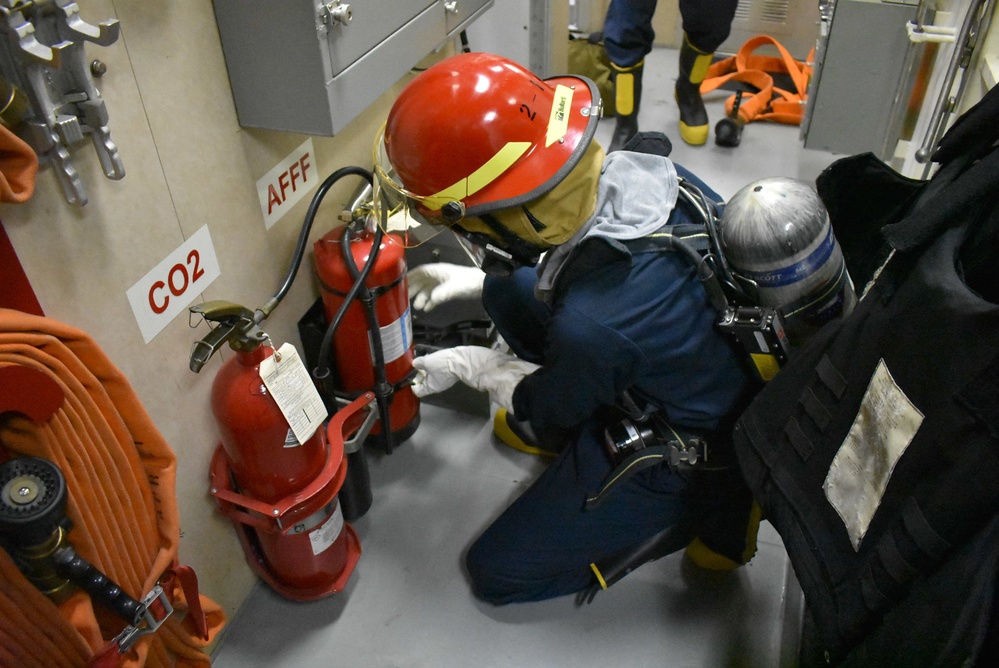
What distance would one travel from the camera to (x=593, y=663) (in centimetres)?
153

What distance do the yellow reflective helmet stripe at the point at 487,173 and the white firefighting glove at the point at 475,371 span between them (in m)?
0.56

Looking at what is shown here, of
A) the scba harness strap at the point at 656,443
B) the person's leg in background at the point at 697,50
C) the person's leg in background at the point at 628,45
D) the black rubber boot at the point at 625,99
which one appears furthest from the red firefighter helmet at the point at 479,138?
the person's leg in background at the point at 697,50

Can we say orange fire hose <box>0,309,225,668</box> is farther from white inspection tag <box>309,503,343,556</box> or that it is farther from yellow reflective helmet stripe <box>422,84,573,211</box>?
yellow reflective helmet stripe <box>422,84,573,211</box>

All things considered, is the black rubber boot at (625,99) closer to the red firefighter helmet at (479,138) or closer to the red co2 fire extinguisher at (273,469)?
the red firefighter helmet at (479,138)

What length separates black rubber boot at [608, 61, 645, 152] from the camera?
3.07m

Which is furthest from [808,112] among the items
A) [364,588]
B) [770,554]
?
[364,588]

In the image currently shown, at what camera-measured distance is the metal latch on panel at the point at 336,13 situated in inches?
46.7

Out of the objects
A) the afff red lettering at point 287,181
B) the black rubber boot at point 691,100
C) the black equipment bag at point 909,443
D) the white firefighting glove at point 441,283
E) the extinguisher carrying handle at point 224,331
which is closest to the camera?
the black equipment bag at point 909,443

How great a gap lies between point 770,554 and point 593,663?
1.75 ft

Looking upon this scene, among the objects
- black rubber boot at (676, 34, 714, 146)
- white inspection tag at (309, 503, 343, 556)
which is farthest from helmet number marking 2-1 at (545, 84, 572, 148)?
black rubber boot at (676, 34, 714, 146)

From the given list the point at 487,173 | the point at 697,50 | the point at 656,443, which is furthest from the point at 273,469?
the point at 697,50

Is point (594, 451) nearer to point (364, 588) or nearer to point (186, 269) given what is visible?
point (364, 588)

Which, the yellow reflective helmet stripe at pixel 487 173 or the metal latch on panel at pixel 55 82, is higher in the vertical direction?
the metal latch on panel at pixel 55 82

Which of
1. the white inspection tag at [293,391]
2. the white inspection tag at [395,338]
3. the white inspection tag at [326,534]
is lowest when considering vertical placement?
the white inspection tag at [326,534]
